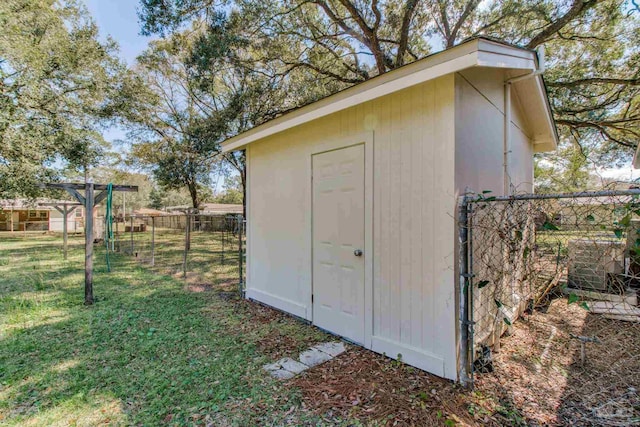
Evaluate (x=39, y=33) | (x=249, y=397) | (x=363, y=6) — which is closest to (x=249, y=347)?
(x=249, y=397)

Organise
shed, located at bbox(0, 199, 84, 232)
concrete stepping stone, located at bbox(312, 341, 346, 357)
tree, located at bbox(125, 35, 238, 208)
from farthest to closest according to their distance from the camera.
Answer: shed, located at bbox(0, 199, 84, 232)
tree, located at bbox(125, 35, 238, 208)
concrete stepping stone, located at bbox(312, 341, 346, 357)

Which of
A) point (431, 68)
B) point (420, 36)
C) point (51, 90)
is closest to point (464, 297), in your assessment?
point (431, 68)

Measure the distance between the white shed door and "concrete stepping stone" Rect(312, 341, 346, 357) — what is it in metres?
0.16

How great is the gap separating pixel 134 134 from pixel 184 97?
8.54ft

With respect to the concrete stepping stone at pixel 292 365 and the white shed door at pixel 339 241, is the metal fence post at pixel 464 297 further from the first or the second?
the concrete stepping stone at pixel 292 365

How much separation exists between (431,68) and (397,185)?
1.05m

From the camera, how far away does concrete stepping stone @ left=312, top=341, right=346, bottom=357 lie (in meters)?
A: 3.24

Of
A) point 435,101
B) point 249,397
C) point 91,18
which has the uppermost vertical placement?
point 91,18

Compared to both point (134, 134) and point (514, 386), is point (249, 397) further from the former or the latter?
point (134, 134)

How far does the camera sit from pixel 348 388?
8.48ft

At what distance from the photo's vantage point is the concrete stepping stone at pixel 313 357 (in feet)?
10.0

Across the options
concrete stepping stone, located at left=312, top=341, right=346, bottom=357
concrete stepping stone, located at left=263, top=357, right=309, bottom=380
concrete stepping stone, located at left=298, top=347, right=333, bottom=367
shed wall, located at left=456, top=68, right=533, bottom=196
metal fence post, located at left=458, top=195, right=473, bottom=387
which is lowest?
concrete stepping stone, located at left=263, top=357, right=309, bottom=380

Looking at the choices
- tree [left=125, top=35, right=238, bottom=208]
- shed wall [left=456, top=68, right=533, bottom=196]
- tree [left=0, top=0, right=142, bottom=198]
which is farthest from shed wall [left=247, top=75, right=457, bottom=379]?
tree [left=0, top=0, right=142, bottom=198]

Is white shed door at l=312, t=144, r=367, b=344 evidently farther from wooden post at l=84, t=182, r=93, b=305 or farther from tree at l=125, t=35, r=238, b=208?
tree at l=125, t=35, r=238, b=208
